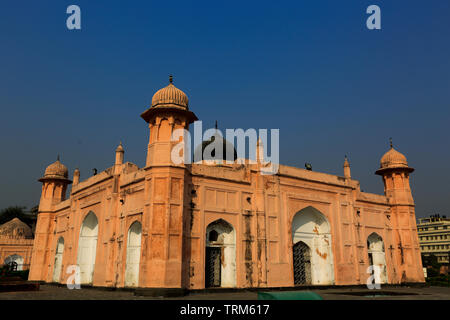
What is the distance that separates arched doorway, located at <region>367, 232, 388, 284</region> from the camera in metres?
25.1

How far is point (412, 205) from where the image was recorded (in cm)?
2698

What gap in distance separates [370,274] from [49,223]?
24.4 meters

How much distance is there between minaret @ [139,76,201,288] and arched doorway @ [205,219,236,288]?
1.74m

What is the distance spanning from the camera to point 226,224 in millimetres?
19312

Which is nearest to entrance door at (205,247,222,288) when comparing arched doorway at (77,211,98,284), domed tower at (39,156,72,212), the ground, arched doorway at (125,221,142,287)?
the ground

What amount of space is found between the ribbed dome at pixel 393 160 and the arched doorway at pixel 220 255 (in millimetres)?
14417

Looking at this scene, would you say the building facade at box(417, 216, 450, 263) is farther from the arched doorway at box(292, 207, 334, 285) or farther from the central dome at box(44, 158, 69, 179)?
the central dome at box(44, 158, 69, 179)

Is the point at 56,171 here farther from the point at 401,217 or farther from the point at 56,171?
the point at 401,217

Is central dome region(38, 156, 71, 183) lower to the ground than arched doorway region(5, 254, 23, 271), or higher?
higher

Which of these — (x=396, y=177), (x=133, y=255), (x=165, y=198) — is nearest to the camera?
(x=165, y=198)

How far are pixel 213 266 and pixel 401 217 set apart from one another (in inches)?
603

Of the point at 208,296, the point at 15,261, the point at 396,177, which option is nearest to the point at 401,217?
the point at 396,177

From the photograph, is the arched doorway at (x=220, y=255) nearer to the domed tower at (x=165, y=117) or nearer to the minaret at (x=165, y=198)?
the minaret at (x=165, y=198)
